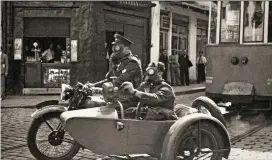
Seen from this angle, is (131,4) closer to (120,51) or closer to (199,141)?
(120,51)

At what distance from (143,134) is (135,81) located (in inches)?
54.2

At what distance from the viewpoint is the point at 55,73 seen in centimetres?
1573

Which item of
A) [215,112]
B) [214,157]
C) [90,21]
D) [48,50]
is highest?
[90,21]

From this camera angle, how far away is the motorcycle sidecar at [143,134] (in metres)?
4.25

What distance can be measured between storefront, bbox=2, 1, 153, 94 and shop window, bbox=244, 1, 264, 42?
7053 millimetres

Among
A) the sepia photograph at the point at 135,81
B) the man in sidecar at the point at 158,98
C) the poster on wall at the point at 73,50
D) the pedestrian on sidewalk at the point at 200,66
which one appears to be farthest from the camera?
the pedestrian on sidewalk at the point at 200,66

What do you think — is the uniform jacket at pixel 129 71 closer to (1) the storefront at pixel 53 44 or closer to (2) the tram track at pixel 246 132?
(2) the tram track at pixel 246 132

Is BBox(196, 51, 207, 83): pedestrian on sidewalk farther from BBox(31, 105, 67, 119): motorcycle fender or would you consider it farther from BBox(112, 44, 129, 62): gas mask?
BBox(31, 105, 67, 119): motorcycle fender

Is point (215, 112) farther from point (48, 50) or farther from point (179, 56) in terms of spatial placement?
point (179, 56)

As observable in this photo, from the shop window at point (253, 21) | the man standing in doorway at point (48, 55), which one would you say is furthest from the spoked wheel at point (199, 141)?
the man standing in doorway at point (48, 55)

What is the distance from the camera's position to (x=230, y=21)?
10.2 meters

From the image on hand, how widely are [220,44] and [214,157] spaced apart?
5.95 meters

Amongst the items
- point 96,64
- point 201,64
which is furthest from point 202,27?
point 96,64

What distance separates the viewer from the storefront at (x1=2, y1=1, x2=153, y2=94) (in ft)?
50.6
